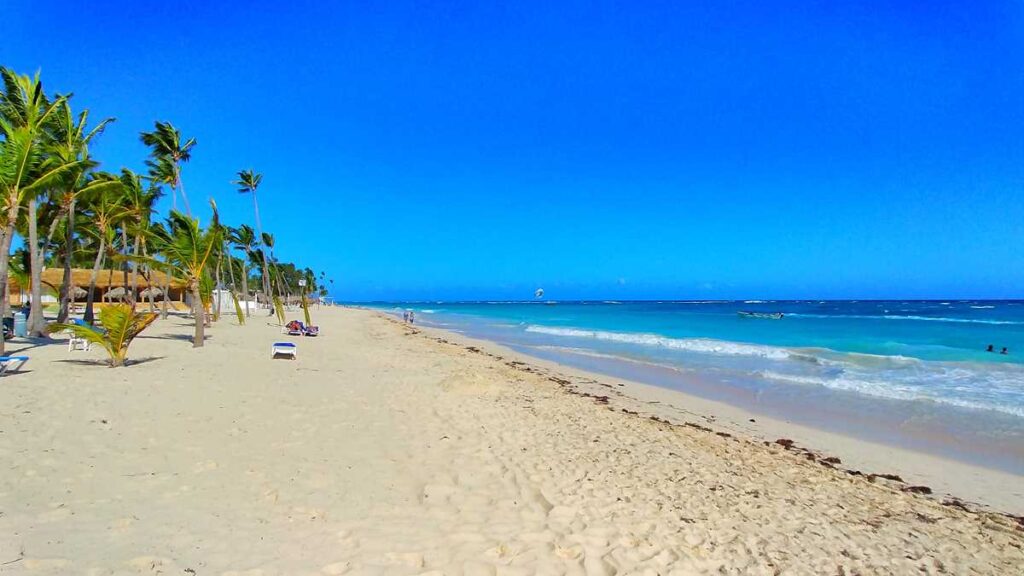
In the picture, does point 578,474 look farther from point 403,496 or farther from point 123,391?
point 123,391

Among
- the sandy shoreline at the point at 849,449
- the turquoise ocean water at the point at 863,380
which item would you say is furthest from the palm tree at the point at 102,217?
the sandy shoreline at the point at 849,449

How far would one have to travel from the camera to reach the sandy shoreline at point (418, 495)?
11.4ft

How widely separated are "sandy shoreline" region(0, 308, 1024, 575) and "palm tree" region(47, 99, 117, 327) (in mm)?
8163

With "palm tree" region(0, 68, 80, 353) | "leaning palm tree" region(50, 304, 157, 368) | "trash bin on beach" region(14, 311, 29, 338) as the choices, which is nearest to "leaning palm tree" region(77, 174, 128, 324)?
"trash bin on beach" region(14, 311, 29, 338)

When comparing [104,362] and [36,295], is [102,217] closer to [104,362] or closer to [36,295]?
[36,295]

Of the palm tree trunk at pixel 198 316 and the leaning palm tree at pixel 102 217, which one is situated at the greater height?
the leaning palm tree at pixel 102 217

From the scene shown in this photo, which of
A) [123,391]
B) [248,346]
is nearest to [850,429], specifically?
[123,391]

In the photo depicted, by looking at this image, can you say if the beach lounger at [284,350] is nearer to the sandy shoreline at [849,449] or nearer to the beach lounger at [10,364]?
the beach lounger at [10,364]

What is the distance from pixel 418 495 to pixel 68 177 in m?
14.4

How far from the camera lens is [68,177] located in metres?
13.4

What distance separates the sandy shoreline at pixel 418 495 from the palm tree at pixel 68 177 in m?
8.16

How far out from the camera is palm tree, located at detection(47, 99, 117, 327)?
1448cm

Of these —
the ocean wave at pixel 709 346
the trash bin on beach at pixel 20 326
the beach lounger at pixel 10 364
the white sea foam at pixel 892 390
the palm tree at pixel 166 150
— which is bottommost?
the white sea foam at pixel 892 390

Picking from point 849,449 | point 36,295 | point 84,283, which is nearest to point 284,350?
point 36,295
